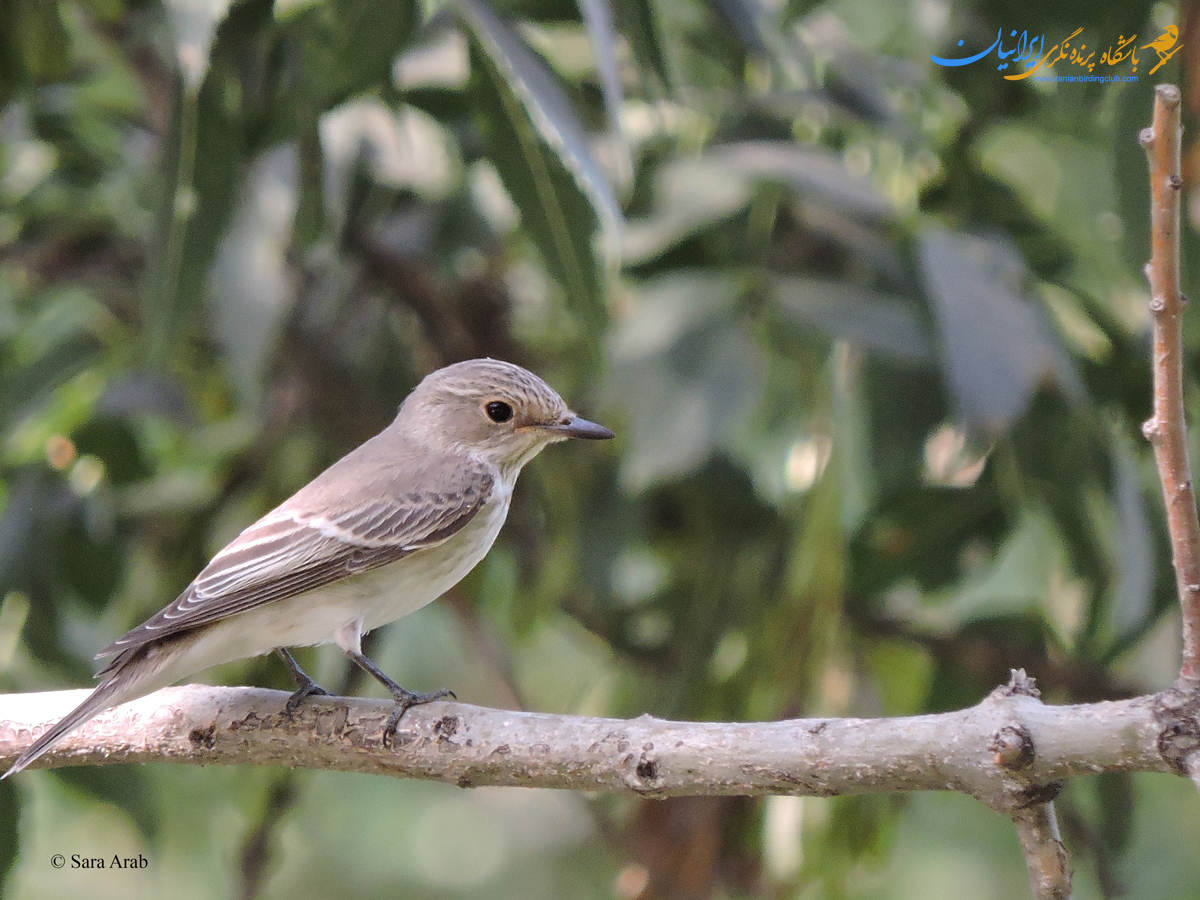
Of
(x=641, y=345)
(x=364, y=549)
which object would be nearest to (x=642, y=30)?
(x=641, y=345)

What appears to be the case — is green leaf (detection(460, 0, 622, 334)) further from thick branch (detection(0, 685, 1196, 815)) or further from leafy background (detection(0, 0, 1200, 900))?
thick branch (detection(0, 685, 1196, 815))

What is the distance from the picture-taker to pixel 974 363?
2902mm

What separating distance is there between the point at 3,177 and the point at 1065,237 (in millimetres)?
3463

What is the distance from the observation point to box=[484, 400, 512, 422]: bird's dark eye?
2.82m

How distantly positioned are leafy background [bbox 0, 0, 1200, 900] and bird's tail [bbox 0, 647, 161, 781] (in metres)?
0.84

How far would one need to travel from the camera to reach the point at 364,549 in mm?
2574

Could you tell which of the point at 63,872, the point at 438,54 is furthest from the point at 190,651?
the point at 63,872

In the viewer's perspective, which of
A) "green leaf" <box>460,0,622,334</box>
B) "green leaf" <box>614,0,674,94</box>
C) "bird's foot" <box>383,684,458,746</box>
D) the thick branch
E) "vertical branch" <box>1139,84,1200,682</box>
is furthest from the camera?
"green leaf" <box>614,0,674,94</box>

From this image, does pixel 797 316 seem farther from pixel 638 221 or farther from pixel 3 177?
pixel 3 177

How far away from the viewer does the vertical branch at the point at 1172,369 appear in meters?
1.38

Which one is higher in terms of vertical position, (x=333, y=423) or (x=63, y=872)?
(x=333, y=423)

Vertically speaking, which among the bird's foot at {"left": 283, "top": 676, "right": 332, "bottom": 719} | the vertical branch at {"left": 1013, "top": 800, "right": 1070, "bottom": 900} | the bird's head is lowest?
the vertical branch at {"left": 1013, "top": 800, "right": 1070, "bottom": 900}

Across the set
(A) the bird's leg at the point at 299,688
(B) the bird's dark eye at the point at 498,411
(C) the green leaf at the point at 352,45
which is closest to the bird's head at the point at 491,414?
(B) the bird's dark eye at the point at 498,411

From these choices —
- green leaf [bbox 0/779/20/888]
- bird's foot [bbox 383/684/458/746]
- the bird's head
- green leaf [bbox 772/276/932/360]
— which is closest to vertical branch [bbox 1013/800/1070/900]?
bird's foot [bbox 383/684/458/746]
